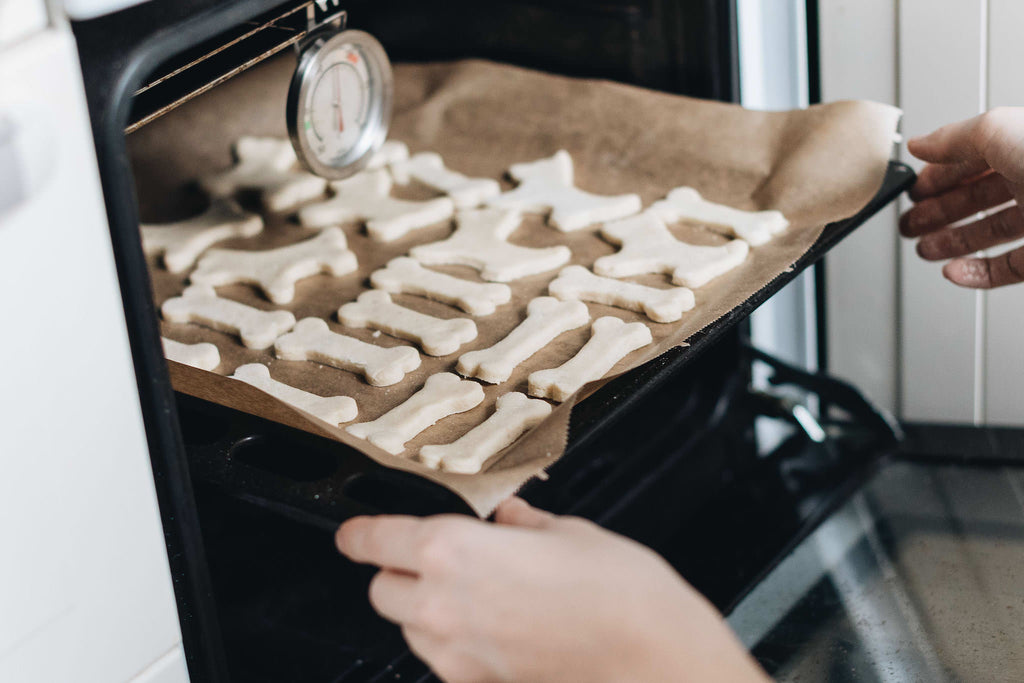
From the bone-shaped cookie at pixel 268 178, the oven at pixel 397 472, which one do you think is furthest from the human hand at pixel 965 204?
the bone-shaped cookie at pixel 268 178

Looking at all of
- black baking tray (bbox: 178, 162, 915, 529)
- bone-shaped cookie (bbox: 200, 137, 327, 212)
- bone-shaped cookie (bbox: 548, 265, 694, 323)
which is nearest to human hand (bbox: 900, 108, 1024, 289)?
Result: black baking tray (bbox: 178, 162, 915, 529)

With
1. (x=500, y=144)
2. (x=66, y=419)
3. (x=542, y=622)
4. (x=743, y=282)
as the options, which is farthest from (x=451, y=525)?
(x=500, y=144)

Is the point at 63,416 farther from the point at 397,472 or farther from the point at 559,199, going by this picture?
the point at 559,199

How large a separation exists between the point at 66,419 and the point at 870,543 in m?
0.80

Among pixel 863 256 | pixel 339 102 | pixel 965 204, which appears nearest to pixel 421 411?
pixel 339 102

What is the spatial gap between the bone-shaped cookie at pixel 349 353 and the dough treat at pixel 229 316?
0.7 inches

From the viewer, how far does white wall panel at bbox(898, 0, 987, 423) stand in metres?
1.18

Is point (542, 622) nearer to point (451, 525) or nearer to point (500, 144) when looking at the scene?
point (451, 525)

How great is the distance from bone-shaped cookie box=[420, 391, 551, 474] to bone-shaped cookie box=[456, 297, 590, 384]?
0.04 m

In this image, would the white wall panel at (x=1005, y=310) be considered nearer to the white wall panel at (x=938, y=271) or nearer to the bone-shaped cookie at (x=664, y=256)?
the white wall panel at (x=938, y=271)

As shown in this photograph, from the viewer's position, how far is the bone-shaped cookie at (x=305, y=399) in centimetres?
79

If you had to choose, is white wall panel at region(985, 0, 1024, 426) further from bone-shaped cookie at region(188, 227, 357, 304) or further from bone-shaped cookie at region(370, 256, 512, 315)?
bone-shaped cookie at region(188, 227, 357, 304)

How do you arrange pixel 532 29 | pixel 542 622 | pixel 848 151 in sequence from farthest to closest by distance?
pixel 532 29 → pixel 848 151 → pixel 542 622

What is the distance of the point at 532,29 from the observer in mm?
1277
